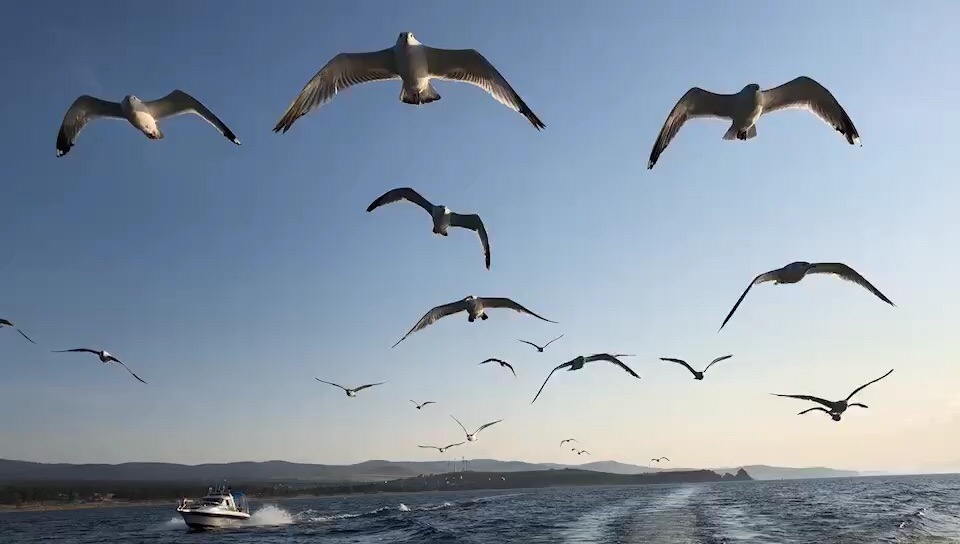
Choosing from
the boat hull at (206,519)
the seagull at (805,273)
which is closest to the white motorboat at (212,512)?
the boat hull at (206,519)

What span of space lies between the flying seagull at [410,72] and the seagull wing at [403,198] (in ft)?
13.3

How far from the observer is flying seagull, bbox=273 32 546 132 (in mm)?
11703

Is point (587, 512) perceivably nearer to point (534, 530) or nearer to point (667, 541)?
point (534, 530)

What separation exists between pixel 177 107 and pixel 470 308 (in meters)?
8.92

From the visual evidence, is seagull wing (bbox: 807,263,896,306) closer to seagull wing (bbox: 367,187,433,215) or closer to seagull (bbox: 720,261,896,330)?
seagull (bbox: 720,261,896,330)

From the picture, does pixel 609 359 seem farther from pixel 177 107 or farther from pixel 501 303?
pixel 177 107

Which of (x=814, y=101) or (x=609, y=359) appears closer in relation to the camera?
(x=814, y=101)

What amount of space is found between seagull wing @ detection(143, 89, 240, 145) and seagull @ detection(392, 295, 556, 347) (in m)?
7.77

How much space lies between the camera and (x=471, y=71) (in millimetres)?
12008

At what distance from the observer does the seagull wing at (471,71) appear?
11.7 m

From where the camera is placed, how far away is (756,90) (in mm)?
12664

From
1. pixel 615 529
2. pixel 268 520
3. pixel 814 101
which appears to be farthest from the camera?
pixel 268 520

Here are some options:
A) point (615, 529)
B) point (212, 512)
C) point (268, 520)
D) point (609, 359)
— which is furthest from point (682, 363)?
point (268, 520)

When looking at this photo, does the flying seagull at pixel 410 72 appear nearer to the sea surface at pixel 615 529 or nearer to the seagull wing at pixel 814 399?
the seagull wing at pixel 814 399
